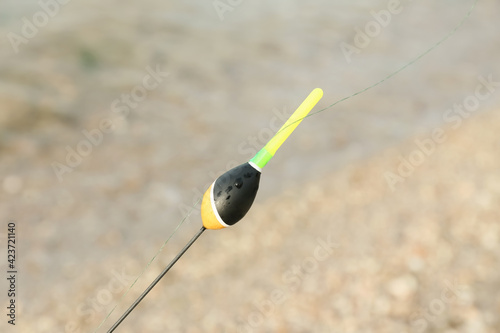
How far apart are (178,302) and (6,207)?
149 cm

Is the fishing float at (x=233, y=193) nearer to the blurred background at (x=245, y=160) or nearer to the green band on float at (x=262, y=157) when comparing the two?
the green band on float at (x=262, y=157)

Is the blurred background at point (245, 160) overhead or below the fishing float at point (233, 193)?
below

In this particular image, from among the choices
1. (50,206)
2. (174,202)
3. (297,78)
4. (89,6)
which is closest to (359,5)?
(297,78)

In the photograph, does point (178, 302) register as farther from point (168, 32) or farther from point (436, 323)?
point (168, 32)

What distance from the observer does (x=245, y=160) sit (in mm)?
3639

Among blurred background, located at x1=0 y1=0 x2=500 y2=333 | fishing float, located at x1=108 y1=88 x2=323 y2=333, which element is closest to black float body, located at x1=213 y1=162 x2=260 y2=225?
fishing float, located at x1=108 y1=88 x2=323 y2=333

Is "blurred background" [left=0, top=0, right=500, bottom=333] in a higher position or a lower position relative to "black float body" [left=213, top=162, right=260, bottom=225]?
lower

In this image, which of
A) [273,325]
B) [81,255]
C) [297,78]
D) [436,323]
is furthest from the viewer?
[297,78]

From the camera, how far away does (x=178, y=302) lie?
210 centimetres

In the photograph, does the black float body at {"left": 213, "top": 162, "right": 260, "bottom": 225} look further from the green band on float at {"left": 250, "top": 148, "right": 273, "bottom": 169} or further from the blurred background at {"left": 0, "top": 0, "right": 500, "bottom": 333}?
the blurred background at {"left": 0, "top": 0, "right": 500, "bottom": 333}

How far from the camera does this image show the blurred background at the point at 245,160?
203cm

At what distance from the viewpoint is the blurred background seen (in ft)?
6.65

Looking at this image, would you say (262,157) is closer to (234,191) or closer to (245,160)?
(234,191)

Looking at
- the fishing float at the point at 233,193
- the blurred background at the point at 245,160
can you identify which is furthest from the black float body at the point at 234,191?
the blurred background at the point at 245,160
